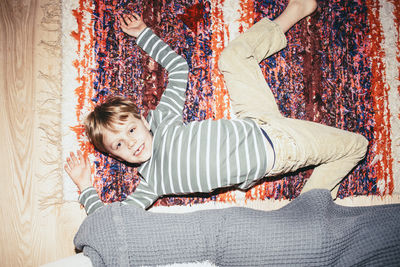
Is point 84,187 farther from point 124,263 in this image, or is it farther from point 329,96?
point 329,96

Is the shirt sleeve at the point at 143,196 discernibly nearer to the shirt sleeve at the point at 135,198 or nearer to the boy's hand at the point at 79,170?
the shirt sleeve at the point at 135,198

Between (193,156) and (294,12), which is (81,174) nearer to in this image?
(193,156)

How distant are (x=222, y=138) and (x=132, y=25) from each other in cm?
63

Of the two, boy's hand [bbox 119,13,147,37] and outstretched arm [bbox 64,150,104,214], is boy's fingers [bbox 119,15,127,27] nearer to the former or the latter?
boy's hand [bbox 119,13,147,37]

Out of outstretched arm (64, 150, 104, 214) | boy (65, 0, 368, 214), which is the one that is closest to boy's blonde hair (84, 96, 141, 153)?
boy (65, 0, 368, 214)

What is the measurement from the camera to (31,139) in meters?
0.96

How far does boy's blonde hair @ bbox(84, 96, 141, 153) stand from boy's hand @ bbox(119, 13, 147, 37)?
0.30m

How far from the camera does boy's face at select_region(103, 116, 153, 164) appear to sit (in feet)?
2.67

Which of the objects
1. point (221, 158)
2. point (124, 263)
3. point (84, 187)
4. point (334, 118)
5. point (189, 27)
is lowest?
point (124, 263)

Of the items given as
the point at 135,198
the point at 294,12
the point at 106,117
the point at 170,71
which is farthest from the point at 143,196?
the point at 294,12

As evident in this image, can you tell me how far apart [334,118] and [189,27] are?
0.77 metres

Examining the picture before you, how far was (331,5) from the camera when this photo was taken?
3.35ft

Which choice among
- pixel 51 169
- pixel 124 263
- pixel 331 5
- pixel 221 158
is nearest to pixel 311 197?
pixel 221 158

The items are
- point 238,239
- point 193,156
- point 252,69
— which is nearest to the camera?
point 238,239
